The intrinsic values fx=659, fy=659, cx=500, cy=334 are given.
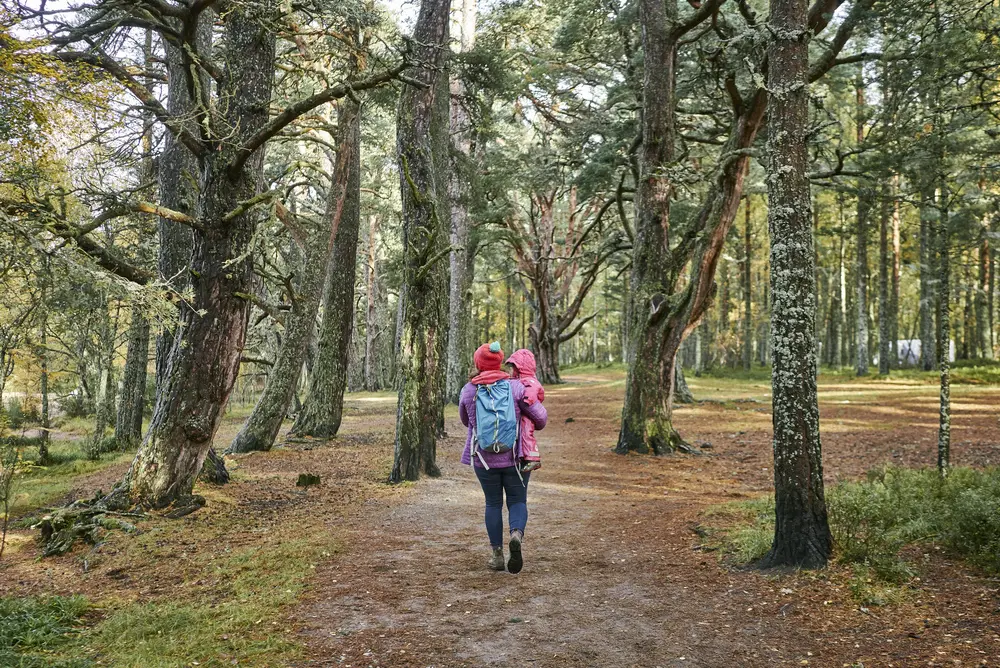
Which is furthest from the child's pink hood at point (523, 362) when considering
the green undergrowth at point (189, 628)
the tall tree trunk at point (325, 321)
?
the tall tree trunk at point (325, 321)

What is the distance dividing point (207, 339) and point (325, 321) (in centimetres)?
728

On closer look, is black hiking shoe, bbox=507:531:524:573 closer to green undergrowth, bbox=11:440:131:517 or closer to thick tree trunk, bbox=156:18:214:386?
green undergrowth, bbox=11:440:131:517

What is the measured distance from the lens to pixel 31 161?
668 centimetres

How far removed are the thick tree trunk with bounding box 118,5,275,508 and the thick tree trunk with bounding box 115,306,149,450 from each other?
A: 6828 millimetres

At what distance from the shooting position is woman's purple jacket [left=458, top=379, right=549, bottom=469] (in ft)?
19.2

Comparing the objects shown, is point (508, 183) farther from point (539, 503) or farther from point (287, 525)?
point (287, 525)

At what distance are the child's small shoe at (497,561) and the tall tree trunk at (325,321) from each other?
8765 mm

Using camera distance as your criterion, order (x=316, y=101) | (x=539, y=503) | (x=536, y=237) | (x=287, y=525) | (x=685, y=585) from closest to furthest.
Result: 1. (x=685, y=585)
2. (x=316, y=101)
3. (x=287, y=525)
4. (x=539, y=503)
5. (x=536, y=237)

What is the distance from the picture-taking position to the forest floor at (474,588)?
4.15 metres

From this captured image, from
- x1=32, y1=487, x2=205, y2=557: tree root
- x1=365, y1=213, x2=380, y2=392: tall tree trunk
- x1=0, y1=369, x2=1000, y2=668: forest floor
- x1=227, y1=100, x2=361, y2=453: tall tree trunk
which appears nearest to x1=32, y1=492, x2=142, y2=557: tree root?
x1=32, y1=487, x2=205, y2=557: tree root

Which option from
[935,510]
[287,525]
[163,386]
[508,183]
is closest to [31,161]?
[163,386]

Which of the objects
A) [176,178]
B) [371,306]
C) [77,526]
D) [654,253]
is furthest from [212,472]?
[371,306]

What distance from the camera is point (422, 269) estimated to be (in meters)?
10.0

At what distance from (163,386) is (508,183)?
46.0 feet
